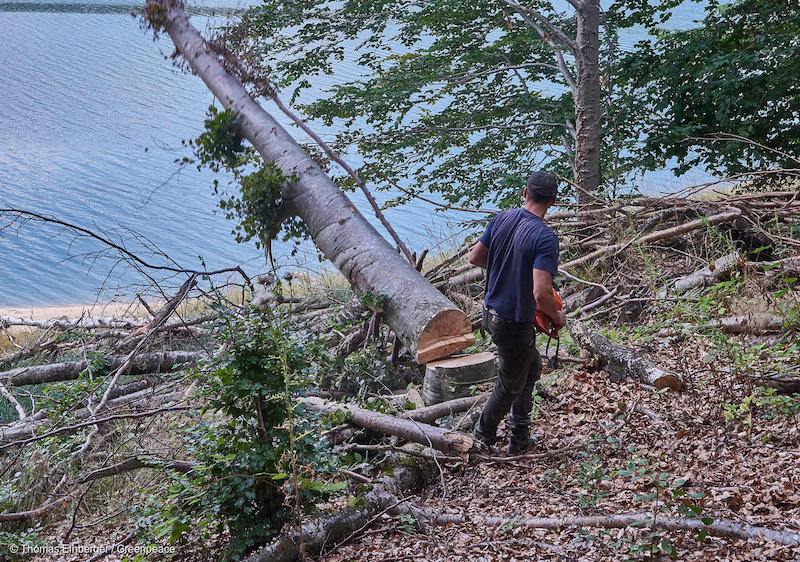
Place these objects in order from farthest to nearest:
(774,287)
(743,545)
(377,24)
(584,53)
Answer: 1. (377,24)
2. (584,53)
3. (774,287)
4. (743,545)

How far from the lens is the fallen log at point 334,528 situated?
282 centimetres

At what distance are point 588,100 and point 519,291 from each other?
4.91 m

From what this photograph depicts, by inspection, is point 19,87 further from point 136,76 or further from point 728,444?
point 728,444

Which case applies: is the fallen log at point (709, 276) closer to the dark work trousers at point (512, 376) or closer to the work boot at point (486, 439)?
the dark work trousers at point (512, 376)

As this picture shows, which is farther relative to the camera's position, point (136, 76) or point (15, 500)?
point (136, 76)

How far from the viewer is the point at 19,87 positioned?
18.3 metres

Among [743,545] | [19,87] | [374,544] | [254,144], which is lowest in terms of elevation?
[743,545]

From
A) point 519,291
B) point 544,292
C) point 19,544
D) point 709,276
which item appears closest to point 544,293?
point 544,292

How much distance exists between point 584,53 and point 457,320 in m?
4.34

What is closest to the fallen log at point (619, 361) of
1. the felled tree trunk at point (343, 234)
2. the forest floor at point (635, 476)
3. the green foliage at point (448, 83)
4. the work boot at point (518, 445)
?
the forest floor at point (635, 476)

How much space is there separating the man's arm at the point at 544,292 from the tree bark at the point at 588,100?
4.23m

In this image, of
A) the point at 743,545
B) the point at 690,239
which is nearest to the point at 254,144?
the point at 690,239

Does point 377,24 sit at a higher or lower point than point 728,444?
higher

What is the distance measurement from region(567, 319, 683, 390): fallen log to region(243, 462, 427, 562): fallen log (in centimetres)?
184
